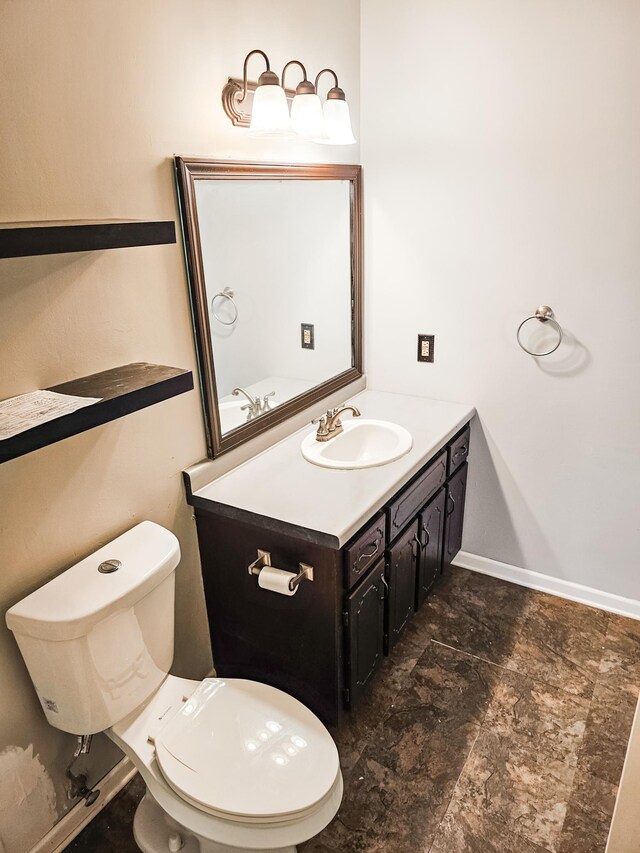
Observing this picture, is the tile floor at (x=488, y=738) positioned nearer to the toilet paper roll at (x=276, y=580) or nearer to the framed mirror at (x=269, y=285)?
the toilet paper roll at (x=276, y=580)

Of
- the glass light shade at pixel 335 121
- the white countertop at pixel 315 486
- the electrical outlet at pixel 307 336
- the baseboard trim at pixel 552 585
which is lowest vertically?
the baseboard trim at pixel 552 585

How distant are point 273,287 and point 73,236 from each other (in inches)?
38.2

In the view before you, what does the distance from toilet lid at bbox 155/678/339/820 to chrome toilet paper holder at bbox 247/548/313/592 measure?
291mm

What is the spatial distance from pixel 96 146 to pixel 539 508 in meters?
2.02

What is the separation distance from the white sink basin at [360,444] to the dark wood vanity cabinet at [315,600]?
0.42 feet

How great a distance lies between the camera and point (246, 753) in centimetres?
138

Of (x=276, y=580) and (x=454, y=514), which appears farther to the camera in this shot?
(x=454, y=514)

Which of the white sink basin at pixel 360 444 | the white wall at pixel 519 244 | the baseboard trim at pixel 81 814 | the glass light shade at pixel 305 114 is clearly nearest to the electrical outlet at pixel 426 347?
the white wall at pixel 519 244

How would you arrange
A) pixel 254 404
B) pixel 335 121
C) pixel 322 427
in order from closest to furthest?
pixel 335 121 → pixel 254 404 → pixel 322 427

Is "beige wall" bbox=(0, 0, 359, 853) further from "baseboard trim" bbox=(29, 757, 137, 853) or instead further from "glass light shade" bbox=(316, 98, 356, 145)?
"glass light shade" bbox=(316, 98, 356, 145)

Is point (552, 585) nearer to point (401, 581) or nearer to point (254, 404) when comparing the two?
point (401, 581)

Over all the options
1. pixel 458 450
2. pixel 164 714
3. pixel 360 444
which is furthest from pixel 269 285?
pixel 164 714

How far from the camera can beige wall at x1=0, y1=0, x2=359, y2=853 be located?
3.94 feet

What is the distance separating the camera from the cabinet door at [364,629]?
66.4 inches
